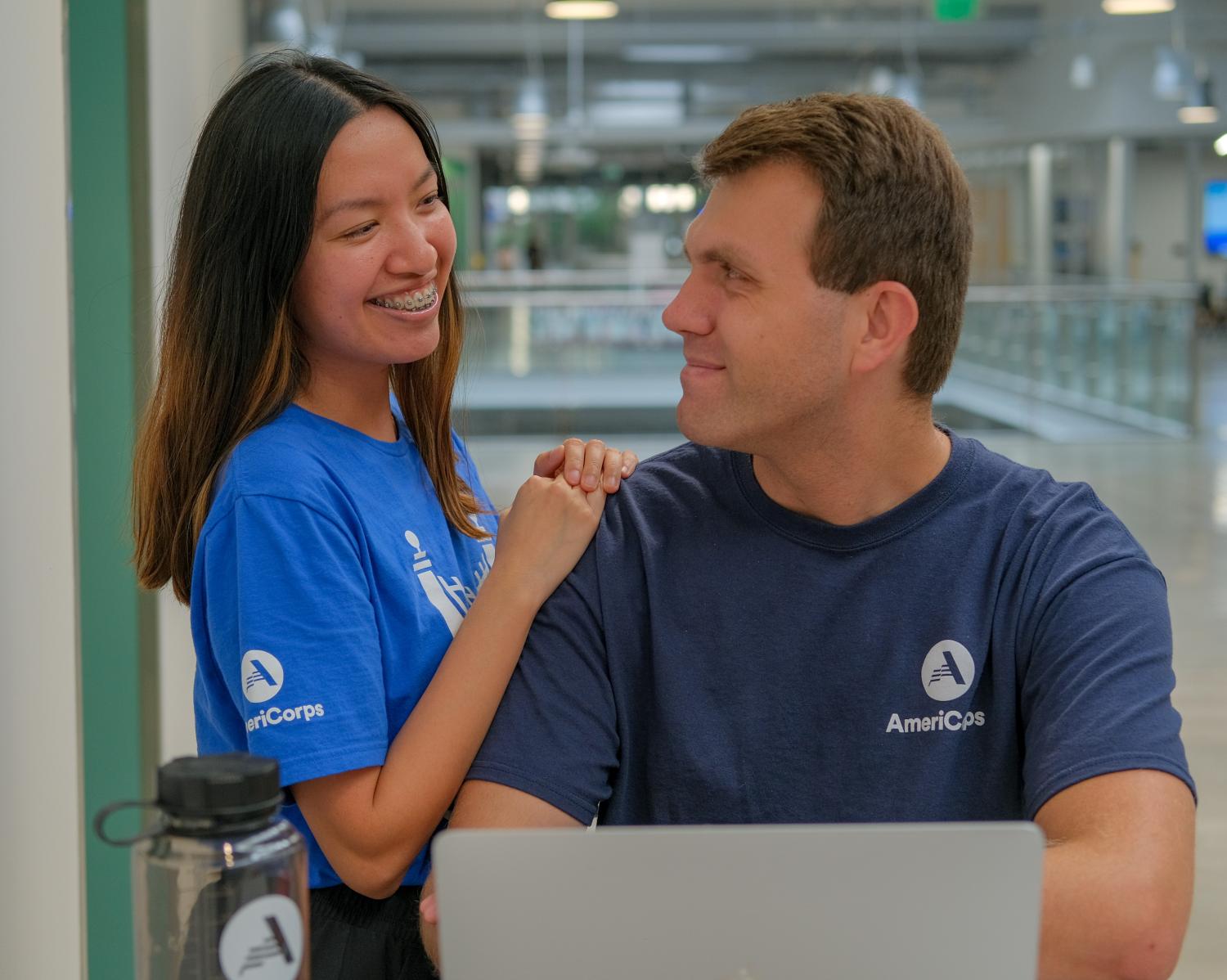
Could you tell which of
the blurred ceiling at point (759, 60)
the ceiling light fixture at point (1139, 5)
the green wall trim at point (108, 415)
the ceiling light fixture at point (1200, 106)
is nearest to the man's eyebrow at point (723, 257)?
the green wall trim at point (108, 415)

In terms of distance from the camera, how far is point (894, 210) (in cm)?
162

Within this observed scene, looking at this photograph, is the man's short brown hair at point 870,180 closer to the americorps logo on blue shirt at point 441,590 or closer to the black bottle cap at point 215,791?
the americorps logo on blue shirt at point 441,590

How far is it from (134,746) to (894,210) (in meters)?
2.17

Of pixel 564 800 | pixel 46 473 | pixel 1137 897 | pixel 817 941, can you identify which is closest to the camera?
pixel 817 941

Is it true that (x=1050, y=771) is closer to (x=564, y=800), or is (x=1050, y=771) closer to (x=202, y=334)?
(x=564, y=800)

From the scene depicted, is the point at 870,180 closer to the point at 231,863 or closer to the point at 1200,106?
the point at 231,863

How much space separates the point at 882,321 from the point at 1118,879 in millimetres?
674

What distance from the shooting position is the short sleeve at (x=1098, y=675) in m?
1.41

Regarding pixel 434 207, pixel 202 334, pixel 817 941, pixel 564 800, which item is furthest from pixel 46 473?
pixel 817 941

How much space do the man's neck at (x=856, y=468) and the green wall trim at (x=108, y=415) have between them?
1752 mm

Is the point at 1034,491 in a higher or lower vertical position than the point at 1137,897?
higher

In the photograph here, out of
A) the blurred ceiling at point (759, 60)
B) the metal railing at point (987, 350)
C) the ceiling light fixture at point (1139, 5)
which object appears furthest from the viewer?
the blurred ceiling at point (759, 60)

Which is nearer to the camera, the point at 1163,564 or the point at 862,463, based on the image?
the point at 862,463

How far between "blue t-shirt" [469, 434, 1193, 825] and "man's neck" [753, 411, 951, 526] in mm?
28
